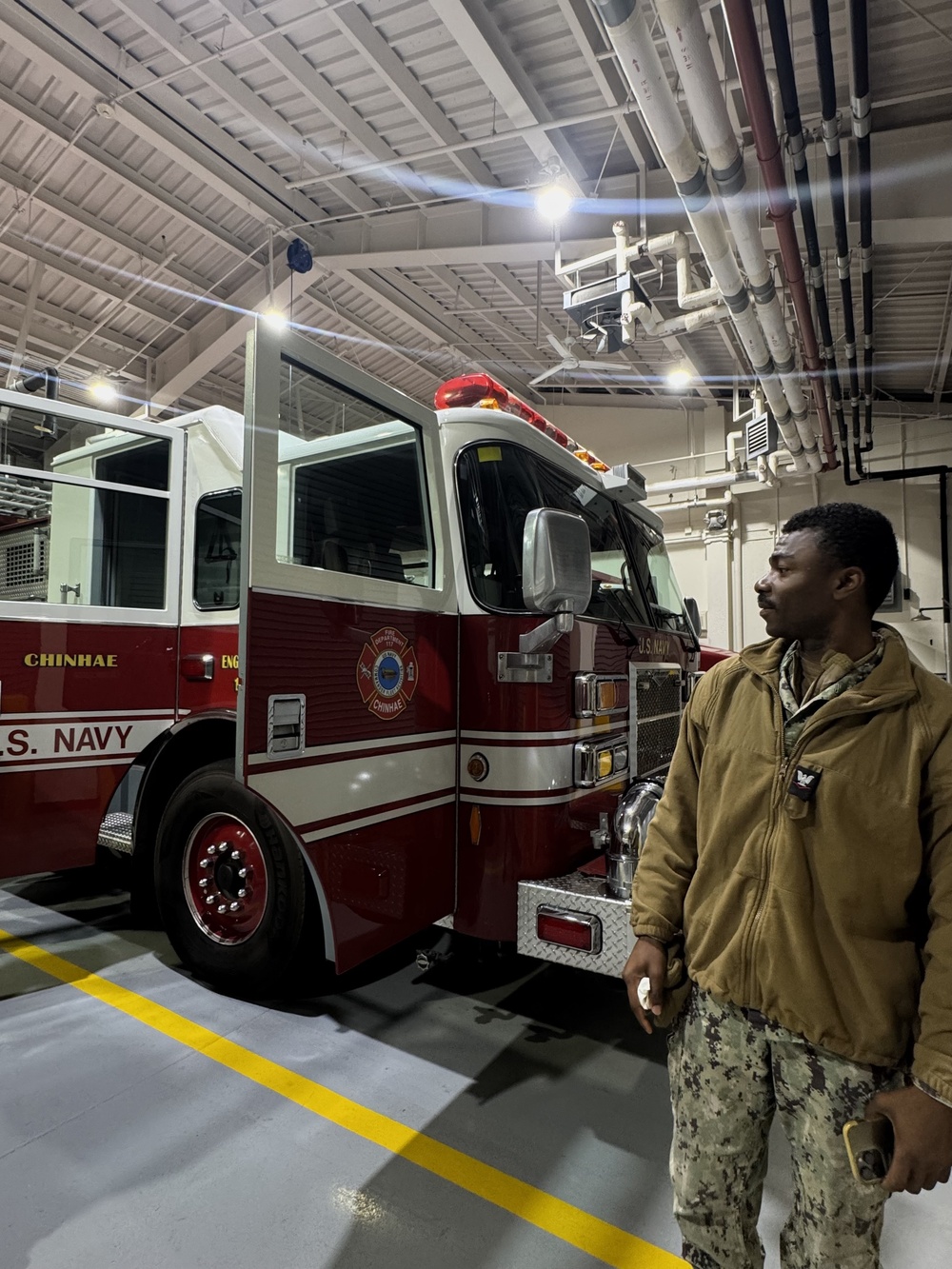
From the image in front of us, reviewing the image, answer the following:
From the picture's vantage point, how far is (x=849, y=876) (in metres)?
1.33

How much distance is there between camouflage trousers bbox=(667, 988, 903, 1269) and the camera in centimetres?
136

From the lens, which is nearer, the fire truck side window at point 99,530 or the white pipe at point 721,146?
the white pipe at point 721,146

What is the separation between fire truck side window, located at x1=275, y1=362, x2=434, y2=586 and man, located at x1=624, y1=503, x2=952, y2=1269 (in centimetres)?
160

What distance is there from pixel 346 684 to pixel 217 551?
6.76 ft

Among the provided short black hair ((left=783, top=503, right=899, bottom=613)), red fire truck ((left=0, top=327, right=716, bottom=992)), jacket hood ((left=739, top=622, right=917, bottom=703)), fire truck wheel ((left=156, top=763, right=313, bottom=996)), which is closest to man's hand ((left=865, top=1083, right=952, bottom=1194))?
jacket hood ((left=739, top=622, right=917, bottom=703))

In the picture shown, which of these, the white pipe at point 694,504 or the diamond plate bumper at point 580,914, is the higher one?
the white pipe at point 694,504

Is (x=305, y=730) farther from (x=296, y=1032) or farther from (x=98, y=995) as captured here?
(x=98, y=995)

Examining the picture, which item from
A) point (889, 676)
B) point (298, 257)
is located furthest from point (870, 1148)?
point (298, 257)

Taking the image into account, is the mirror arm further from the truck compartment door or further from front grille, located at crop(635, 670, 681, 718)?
front grille, located at crop(635, 670, 681, 718)

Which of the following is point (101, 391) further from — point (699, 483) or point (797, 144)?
point (699, 483)

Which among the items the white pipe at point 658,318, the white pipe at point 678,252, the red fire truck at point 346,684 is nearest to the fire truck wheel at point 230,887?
the red fire truck at point 346,684

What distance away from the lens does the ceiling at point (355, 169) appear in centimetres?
524

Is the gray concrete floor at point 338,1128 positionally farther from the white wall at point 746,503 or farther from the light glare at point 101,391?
the white wall at point 746,503

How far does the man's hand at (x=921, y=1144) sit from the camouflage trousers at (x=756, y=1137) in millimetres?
112
